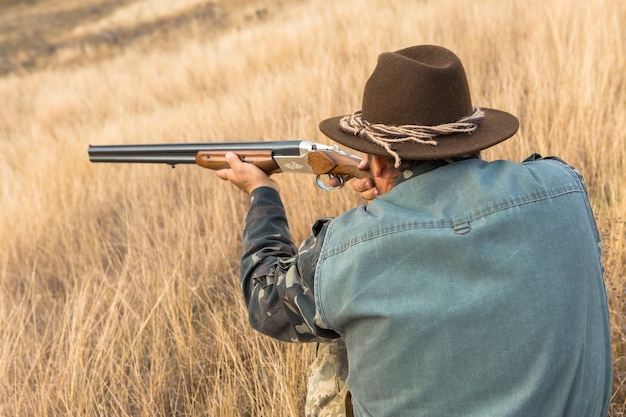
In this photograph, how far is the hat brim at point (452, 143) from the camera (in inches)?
52.9

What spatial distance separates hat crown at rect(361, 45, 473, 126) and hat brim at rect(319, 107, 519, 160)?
6 centimetres

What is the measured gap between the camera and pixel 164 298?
8.59ft

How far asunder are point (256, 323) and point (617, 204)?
6.19 ft

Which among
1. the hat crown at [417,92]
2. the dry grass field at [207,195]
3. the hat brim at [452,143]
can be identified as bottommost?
the dry grass field at [207,195]

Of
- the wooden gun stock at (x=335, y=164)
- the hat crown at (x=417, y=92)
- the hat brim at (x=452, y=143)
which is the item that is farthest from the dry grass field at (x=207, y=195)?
the hat crown at (x=417, y=92)

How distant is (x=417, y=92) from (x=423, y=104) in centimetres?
3

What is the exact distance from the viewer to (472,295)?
4.03 feet

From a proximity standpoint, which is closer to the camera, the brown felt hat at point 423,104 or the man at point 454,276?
the man at point 454,276

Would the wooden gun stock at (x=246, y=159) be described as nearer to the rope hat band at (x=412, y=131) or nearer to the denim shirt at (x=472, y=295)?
the rope hat band at (x=412, y=131)

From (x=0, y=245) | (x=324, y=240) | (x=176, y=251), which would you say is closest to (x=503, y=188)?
(x=324, y=240)

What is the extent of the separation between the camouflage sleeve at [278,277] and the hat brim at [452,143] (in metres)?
0.24

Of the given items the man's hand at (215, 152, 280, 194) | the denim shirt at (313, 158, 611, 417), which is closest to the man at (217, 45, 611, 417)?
the denim shirt at (313, 158, 611, 417)

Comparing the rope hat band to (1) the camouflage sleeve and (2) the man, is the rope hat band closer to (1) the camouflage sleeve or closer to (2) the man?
(2) the man

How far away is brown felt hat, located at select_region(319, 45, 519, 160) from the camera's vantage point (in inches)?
53.9
